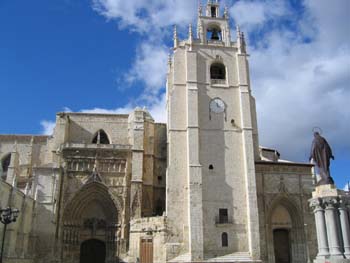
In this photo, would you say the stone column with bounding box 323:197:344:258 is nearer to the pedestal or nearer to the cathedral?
the pedestal

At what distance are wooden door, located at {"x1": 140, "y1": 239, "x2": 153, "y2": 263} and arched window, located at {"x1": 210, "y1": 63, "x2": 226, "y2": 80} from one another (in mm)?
11383

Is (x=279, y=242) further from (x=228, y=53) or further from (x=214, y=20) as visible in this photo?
(x=214, y=20)

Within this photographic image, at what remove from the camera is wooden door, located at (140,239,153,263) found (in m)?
21.6

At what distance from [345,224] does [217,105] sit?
14.0 m

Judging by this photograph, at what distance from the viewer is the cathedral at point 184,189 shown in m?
21.7

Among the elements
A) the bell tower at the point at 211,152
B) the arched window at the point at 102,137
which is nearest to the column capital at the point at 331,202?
the bell tower at the point at 211,152

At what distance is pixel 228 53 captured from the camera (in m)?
25.7

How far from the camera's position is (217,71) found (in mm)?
26141

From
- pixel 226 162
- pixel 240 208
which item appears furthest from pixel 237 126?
pixel 240 208

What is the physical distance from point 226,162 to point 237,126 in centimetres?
249

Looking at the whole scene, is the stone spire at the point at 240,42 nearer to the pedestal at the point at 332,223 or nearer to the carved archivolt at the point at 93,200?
the carved archivolt at the point at 93,200

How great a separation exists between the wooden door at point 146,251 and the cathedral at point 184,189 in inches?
2.2

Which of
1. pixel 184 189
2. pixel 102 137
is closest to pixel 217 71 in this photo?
pixel 184 189

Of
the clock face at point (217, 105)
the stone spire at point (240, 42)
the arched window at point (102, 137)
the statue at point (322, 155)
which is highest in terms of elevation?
the stone spire at point (240, 42)
